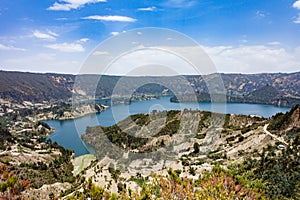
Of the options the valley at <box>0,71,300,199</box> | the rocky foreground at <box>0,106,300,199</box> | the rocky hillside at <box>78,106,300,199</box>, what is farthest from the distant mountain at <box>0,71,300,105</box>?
the rocky foreground at <box>0,106,300,199</box>

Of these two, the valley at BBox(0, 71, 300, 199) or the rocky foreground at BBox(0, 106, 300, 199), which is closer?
the rocky foreground at BBox(0, 106, 300, 199)

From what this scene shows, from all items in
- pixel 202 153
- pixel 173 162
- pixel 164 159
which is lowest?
pixel 164 159

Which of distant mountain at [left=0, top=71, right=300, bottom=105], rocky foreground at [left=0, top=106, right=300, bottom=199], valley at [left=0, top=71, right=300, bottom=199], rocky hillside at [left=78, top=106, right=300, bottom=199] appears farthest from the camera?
distant mountain at [left=0, top=71, right=300, bottom=105]

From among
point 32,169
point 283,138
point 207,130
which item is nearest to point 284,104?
point 207,130

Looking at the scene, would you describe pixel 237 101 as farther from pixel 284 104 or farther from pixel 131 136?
pixel 131 136

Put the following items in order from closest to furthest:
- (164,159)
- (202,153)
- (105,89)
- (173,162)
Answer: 1. (173,162)
2. (202,153)
3. (164,159)
4. (105,89)

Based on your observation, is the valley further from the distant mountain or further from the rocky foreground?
the distant mountain

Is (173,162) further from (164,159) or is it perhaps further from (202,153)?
(202,153)

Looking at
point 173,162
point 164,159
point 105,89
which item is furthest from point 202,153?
point 105,89

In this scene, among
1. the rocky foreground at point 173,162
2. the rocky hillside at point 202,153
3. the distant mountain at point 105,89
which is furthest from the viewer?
the distant mountain at point 105,89

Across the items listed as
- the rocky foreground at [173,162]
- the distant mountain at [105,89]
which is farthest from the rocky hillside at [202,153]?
the distant mountain at [105,89]

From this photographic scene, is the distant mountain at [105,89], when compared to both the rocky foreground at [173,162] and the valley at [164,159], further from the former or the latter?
the rocky foreground at [173,162]
